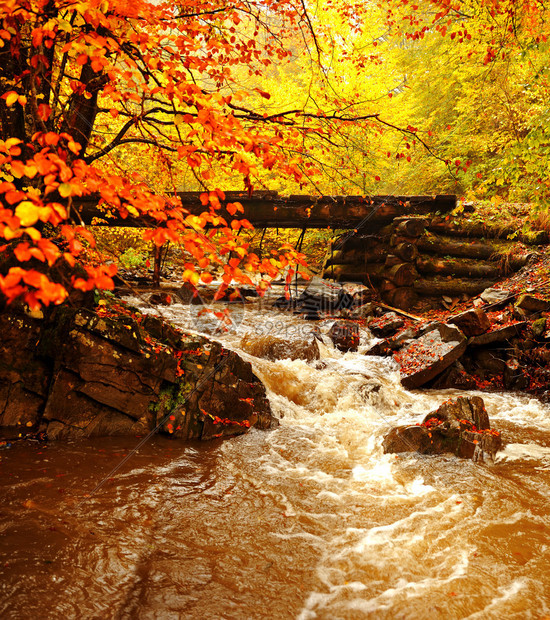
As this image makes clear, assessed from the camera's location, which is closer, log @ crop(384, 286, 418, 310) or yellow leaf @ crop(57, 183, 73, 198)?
yellow leaf @ crop(57, 183, 73, 198)

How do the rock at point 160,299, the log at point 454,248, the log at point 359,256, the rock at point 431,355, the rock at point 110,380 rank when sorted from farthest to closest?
the log at point 359,256
the rock at point 160,299
the log at point 454,248
the rock at point 431,355
the rock at point 110,380

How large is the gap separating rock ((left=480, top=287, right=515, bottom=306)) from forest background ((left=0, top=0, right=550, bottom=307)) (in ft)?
8.73

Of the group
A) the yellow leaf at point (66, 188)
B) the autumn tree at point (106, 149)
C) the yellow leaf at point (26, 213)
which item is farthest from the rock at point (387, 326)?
the yellow leaf at point (26, 213)

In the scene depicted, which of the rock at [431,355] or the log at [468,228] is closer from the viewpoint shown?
the rock at [431,355]

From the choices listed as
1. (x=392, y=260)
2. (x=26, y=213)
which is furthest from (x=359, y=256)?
(x=26, y=213)

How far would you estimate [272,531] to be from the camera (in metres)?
3.82

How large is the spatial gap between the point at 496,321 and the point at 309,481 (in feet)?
22.7

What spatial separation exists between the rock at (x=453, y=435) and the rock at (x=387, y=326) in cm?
485

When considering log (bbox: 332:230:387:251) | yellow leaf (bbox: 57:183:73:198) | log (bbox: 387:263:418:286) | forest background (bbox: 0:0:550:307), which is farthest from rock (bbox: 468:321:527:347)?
yellow leaf (bbox: 57:183:73:198)

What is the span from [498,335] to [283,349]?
482 centimetres

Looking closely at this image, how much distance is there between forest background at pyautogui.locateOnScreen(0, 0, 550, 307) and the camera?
269 cm

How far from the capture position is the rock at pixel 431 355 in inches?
324

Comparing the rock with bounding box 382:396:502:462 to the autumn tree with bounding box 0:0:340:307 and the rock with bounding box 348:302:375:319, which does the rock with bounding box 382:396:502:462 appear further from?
the rock with bounding box 348:302:375:319

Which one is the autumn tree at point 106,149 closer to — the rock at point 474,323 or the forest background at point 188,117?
the forest background at point 188,117
